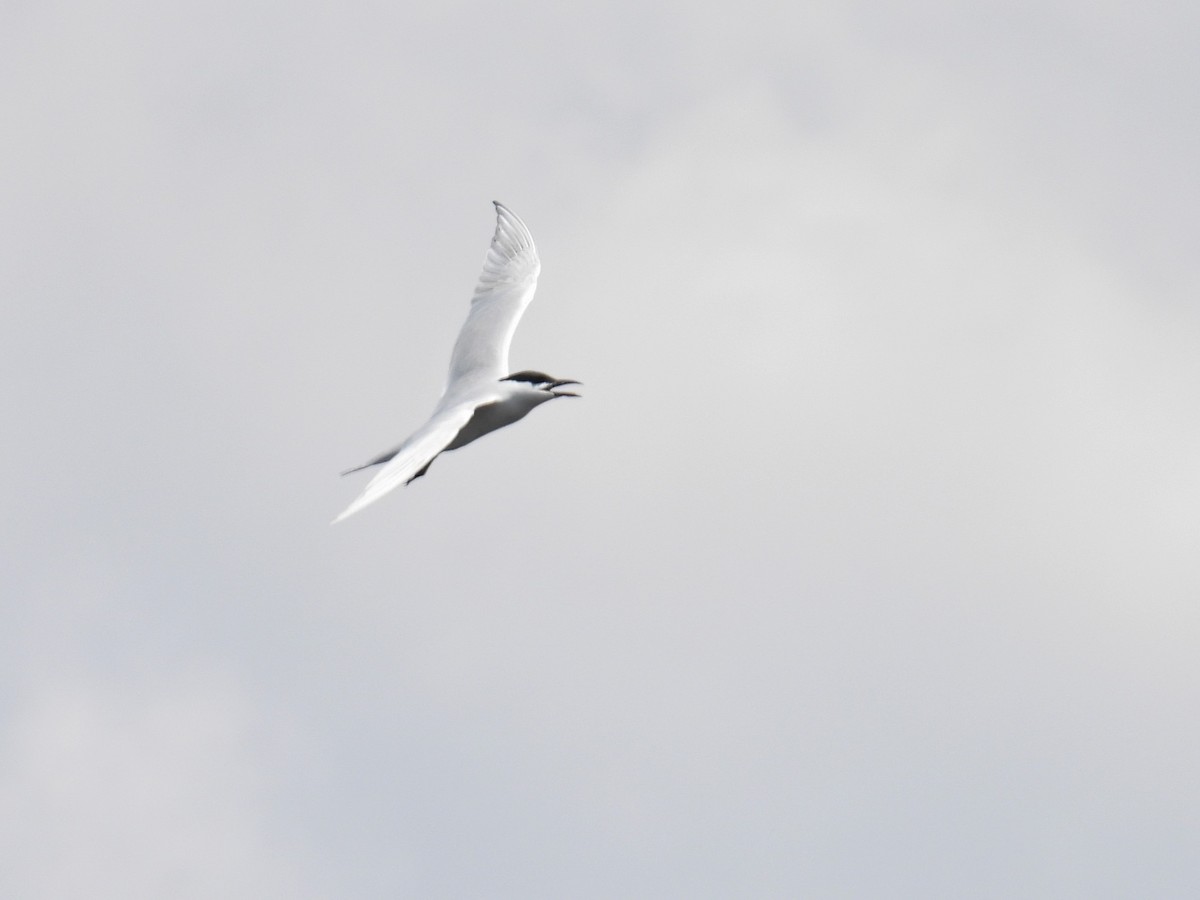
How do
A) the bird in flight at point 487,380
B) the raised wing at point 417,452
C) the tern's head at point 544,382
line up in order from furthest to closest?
1. the tern's head at point 544,382
2. the bird in flight at point 487,380
3. the raised wing at point 417,452

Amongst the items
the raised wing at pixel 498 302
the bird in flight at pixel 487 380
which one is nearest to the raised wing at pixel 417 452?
the bird in flight at pixel 487 380

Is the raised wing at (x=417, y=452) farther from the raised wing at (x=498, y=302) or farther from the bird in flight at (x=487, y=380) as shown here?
the raised wing at (x=498, y=302)

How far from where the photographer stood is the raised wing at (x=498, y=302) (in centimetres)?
2997

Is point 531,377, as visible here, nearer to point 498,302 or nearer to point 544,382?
point 544,382


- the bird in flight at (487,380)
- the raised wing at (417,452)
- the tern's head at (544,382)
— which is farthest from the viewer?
the tern's head at (544,382)

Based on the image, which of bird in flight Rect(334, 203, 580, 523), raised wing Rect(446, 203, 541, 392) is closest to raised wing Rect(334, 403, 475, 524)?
bird in flight Rect(334, 203, 580, 523)

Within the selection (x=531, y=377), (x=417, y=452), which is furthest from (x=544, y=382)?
(x=417, y=452)

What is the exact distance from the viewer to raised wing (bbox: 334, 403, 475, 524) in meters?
20.1

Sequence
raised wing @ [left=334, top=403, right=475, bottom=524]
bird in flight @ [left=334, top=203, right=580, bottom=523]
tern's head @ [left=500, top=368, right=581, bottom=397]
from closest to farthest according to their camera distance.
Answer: raised wing @ [left=334, top=403, right=475, bottom=524] → bird in flight @ [left=334, top=203, right=580, bottom=523] → tern's head @ [left=500, top=368, right=581, bottom=397]

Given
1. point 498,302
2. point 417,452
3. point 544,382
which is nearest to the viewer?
point 417,452

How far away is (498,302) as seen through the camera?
32.0 metres

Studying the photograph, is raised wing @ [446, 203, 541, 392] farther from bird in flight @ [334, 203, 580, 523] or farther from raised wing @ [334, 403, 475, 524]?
raised wing @ [334, 403, 475, 524]

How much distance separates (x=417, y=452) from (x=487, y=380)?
5.92 m

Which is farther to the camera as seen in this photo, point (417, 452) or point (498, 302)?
point (498, 302)
